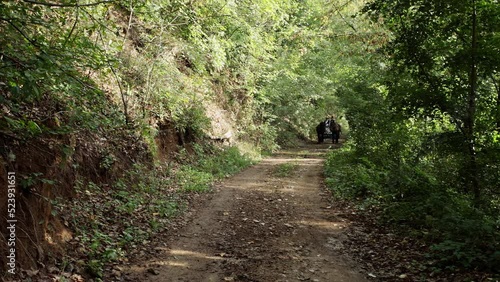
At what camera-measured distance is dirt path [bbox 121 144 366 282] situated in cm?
541

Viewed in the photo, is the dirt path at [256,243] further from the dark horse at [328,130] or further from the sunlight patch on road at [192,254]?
the dark horse at [328,130]

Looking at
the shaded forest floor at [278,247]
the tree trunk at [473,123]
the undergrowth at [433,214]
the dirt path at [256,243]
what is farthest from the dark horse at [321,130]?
the tree trunk at [473,123]

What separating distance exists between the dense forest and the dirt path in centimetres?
74

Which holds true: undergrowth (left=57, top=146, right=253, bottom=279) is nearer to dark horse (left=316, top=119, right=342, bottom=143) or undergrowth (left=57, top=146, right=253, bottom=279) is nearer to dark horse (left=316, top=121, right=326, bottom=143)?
dark horse (left=316, top=119, right=342, bottom=143)

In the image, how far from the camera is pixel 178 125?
44.5 feet

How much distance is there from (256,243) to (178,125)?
7829mm

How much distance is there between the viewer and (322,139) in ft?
97.1

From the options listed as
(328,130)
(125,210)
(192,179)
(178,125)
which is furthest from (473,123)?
(328,130)

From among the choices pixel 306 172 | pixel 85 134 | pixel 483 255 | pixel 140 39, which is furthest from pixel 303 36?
pixel 483 255

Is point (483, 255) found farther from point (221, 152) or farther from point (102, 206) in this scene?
point (221, 152)

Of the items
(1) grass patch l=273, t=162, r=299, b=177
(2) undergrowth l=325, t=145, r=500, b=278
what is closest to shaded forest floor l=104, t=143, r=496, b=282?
(2) undergrowth l=325, t=145, r=500, b=278

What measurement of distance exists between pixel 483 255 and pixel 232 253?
3.81 metres

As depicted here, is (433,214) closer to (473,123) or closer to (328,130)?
(473,123)

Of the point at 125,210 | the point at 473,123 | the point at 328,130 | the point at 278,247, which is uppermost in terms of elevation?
the point at 328,130
